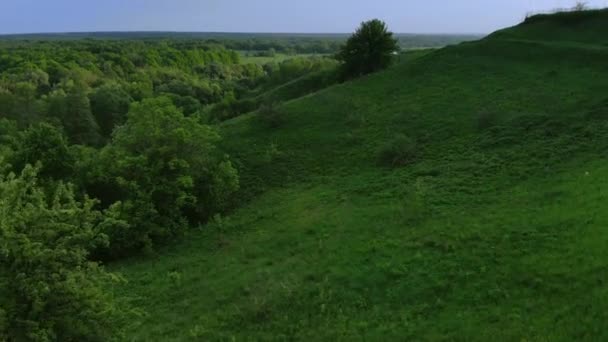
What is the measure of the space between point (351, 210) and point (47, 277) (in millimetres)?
14746

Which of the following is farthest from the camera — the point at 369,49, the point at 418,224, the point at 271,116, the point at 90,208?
the point at 369,49

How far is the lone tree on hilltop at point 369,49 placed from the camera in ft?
143

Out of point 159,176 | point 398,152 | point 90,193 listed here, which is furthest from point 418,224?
point 90,193

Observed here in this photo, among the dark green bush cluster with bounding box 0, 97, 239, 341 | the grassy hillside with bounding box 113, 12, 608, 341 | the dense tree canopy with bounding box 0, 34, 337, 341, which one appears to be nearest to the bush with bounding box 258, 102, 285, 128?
the grassy hillside with bounding box 113, 12, 608, 341

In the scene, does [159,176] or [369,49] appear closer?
[159,176]

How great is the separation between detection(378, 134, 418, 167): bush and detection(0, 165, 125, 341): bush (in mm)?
18744

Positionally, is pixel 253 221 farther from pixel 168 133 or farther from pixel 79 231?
pixel 79 231

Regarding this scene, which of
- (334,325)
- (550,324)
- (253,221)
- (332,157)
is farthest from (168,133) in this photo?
(550,324)

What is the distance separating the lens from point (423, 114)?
108ft

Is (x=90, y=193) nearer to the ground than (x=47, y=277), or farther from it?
nearer to the ground

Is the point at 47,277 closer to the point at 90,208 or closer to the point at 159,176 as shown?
the point at 90,208

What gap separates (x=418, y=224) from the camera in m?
19.4

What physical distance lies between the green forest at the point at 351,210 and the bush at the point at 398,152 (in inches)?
4.3

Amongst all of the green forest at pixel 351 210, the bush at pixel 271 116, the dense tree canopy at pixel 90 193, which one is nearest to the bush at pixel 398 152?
the green forest at pixel 351 210
